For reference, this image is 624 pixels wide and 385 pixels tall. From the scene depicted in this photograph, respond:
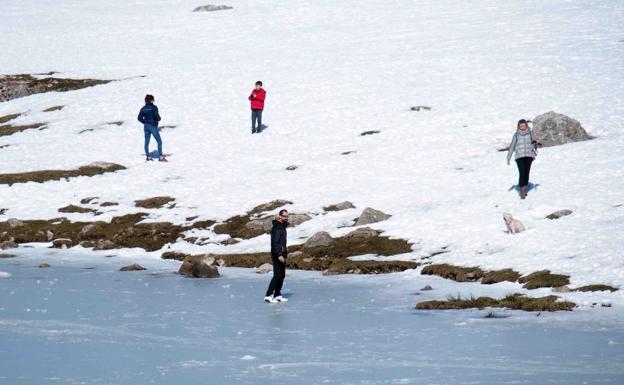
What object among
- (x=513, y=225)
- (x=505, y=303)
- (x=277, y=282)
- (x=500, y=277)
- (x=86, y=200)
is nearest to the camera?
(x=505, y=303)

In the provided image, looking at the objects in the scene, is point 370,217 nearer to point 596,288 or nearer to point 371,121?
point 596,288

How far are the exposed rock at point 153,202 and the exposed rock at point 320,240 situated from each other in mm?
9211

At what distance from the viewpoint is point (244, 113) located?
53531 millimetres

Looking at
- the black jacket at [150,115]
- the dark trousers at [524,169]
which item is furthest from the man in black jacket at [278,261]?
the black jacket at [150,115]

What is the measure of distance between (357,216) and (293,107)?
73.6 ft

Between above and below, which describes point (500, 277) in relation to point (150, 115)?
below

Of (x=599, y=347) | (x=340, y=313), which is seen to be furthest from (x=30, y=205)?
(x=599, y=347)

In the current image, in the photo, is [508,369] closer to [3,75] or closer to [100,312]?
[100,312]

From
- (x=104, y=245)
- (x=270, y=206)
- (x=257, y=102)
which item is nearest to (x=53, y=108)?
(x=257, y=102)

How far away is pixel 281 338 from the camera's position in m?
17.0

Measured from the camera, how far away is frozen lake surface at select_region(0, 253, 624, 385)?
13969 millimetres

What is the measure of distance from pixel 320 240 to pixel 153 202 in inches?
397

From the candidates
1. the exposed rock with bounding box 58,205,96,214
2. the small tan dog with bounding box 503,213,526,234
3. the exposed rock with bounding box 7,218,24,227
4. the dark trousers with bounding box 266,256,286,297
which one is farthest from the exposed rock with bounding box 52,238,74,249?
the small tan dog with bounding box 503,213,526,234

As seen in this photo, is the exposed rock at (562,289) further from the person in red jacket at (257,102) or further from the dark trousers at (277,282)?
the person in red jacket at (257,102)
